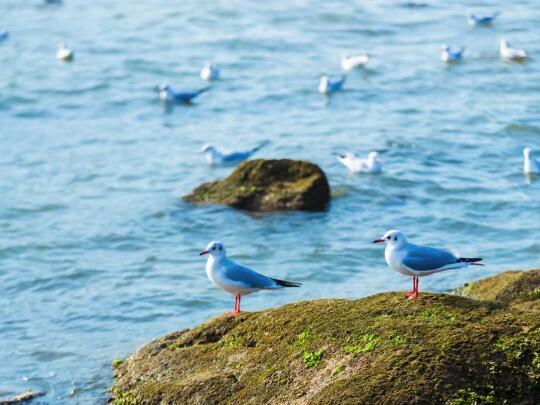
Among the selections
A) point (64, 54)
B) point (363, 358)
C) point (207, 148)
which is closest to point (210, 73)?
point (64, 54)

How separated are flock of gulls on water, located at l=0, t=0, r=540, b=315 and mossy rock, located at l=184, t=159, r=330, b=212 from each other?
1834 mm

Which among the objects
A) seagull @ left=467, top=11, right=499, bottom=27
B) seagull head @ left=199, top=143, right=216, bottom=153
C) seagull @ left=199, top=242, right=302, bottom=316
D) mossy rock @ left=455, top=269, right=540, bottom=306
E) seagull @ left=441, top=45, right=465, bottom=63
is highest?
seagull @ left=199, top=242, right=302, bottom=316

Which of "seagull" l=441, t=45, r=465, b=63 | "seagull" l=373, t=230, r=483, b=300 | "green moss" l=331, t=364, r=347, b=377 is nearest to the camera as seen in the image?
"green moss" l=331, t=364, r=347, b=377

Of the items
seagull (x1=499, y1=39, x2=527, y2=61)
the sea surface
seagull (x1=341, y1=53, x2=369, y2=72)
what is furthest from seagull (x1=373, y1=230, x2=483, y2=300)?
seagull (x1=499, y1=39, x2=527, y2=61)

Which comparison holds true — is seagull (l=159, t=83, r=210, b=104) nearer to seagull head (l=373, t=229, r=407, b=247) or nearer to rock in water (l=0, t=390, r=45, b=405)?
rock in water (l=0, t=390, r=45, b=405)

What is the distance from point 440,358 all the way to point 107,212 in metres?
10.1

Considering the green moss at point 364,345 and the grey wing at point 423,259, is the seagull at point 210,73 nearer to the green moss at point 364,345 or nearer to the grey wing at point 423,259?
the grey wing at point 423,259

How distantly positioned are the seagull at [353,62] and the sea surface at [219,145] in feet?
0.94

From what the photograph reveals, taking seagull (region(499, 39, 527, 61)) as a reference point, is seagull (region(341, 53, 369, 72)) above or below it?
below

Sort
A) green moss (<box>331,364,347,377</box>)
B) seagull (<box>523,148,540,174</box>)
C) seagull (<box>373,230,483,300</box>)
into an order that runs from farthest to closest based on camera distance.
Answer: seagull (<box>523,148,540,174</box>) < seagull (<box>373,230,483,300</box>) < green moss (<box>331,364,347,377</box>)

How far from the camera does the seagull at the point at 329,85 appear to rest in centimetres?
2281

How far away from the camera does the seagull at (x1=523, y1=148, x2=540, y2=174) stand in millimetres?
17328

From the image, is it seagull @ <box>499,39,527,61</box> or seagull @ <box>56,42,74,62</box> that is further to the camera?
seagull @ <box>56,42,74,62</box>

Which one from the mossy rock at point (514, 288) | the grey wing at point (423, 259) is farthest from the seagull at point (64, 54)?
the grey wing at point (423, 259)
